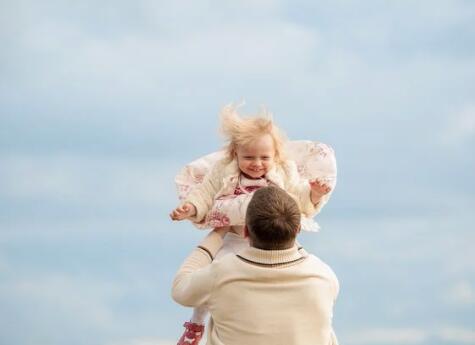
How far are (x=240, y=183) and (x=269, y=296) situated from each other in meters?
1.29

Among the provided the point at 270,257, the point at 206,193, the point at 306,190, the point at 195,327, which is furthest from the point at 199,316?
the point at 270,257

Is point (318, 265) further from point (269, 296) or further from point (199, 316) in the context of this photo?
point (199, 316)

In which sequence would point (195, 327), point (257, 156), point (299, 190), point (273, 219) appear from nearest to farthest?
1. point (273, 219)
2. point (195, 327)
3. point (257, 156)
4. point (299, 190)

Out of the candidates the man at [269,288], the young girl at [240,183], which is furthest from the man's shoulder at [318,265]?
the young girl at [240,183]

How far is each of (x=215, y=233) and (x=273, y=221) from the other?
122cm

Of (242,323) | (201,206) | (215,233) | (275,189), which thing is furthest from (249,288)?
(201,206)

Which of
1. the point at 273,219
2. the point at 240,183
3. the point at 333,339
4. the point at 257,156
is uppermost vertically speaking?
the point at 257,156

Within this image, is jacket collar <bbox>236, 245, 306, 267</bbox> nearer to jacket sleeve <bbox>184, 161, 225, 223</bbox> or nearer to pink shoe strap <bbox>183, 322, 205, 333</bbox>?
pink shoe strap <bbox>183, 322, 205, 333</bbox>

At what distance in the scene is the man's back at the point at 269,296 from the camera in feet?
11.3

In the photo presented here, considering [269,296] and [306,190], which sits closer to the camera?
[269,296]

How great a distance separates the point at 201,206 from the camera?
4.73m

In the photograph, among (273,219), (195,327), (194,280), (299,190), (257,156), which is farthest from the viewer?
(299,190)

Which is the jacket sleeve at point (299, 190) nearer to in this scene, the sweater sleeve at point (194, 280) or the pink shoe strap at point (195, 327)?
the sweater sleeve at point (194, 280)

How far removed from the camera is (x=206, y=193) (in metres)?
4.81
